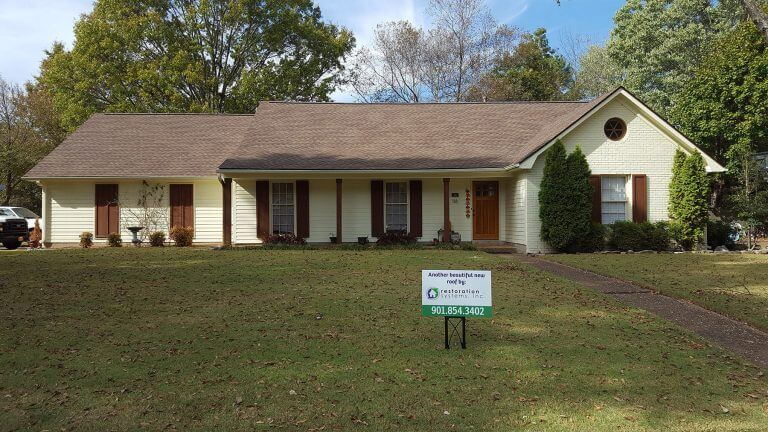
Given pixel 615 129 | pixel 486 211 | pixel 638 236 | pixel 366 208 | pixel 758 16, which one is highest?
pixel 758 16

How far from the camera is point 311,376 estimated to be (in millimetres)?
5340

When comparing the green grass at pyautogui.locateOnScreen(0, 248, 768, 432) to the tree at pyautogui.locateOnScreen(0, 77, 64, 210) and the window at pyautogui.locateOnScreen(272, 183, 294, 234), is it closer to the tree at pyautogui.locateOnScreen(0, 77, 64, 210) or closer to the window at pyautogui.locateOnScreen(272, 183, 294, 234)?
the window at pyautogui.locateOnScreen(272, 183, 294, 234)

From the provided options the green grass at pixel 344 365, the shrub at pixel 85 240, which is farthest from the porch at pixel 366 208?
the green grass at pixel 344 365

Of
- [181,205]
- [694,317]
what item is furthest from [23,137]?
[694,317]

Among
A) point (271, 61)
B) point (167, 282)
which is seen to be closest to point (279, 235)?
point (167, 282)

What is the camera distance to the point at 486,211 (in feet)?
64.0

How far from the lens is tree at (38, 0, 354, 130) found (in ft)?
101

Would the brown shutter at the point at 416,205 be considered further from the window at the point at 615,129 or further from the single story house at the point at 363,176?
the window at the point at 615,129

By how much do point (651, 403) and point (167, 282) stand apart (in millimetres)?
8923

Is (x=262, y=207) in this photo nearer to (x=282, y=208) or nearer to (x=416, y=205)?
(x=282, y=208)

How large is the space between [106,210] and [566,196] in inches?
648

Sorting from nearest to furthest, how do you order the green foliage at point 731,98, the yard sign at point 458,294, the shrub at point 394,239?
the yard sign at point 458,294 < the shrub at point 394,239 < the green foliage at point 731,98

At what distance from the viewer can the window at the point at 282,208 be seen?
19266mm

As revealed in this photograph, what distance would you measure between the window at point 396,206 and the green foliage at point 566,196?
505cm
